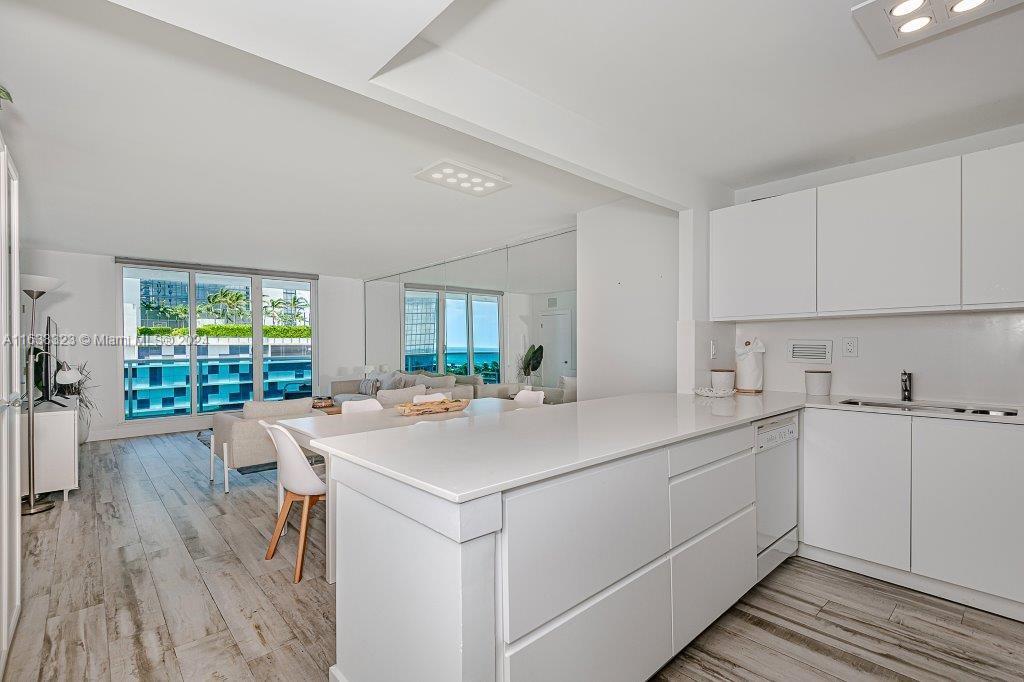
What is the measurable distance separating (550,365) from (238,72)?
11.1ft

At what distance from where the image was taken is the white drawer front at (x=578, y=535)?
4.13ft

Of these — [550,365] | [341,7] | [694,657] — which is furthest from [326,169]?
[694,657]

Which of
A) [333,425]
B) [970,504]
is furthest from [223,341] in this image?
[970,504]

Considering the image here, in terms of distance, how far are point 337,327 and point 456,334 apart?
3319 millimetres

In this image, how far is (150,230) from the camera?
195 inches

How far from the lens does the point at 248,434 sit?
13.0 ft

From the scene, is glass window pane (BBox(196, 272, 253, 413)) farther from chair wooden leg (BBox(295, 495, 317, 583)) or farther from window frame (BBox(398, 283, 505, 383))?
chair wooden leg (BBox(295, 495, 317, 583))

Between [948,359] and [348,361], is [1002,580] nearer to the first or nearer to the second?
[948,359]

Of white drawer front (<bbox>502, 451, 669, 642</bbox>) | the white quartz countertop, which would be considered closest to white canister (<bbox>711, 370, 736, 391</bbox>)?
the white quartz countertop

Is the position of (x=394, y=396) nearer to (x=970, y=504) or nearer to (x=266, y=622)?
(x=266, y=622)

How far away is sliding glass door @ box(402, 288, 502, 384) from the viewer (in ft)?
18.3

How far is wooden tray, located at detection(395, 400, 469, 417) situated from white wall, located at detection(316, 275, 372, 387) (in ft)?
18.1

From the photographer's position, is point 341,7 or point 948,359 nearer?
point 341,7

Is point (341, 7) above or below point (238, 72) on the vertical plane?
below
